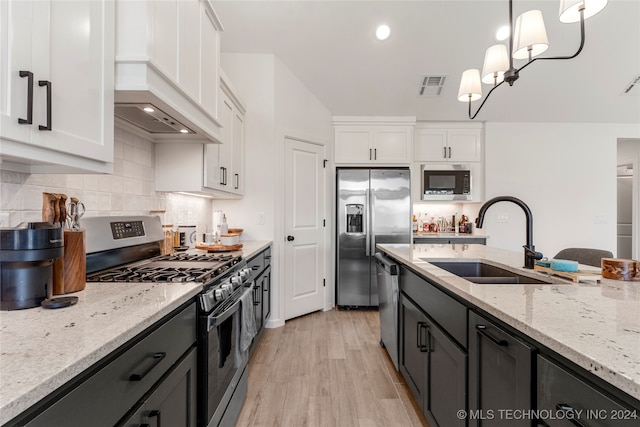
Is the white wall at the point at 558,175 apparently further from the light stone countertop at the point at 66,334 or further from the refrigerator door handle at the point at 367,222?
the light stone countertop at the point at 66,334

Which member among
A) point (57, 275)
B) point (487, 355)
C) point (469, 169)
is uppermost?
point (469, 169)

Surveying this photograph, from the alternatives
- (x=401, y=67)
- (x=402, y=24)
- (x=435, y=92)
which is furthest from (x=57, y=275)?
(x=435, y=92)

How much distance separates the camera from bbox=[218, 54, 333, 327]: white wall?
10.7 feet

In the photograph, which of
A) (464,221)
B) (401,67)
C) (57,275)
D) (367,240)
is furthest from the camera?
(464,221)

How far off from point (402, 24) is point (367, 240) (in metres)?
2.36

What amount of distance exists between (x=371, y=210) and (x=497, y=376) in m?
2.92

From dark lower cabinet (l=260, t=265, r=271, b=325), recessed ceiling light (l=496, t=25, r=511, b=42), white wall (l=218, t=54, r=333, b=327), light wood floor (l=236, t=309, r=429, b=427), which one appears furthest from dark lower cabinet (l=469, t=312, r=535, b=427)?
recessed ceiling light (l=496, t=25, r=511, b=42)

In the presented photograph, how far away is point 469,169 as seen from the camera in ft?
14.6

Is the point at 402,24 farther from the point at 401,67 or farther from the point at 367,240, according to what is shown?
the point at 367,240

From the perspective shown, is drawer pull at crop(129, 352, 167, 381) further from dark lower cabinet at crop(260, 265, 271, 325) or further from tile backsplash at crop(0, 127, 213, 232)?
dark lower cabinet at crop(260, 265, 271, 325)

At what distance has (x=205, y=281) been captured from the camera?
1326 mm

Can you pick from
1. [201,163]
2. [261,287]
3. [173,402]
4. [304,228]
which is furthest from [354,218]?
[173,402]

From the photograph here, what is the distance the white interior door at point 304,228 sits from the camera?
11.3ft

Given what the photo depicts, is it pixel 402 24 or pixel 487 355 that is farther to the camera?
pixel 402 24
